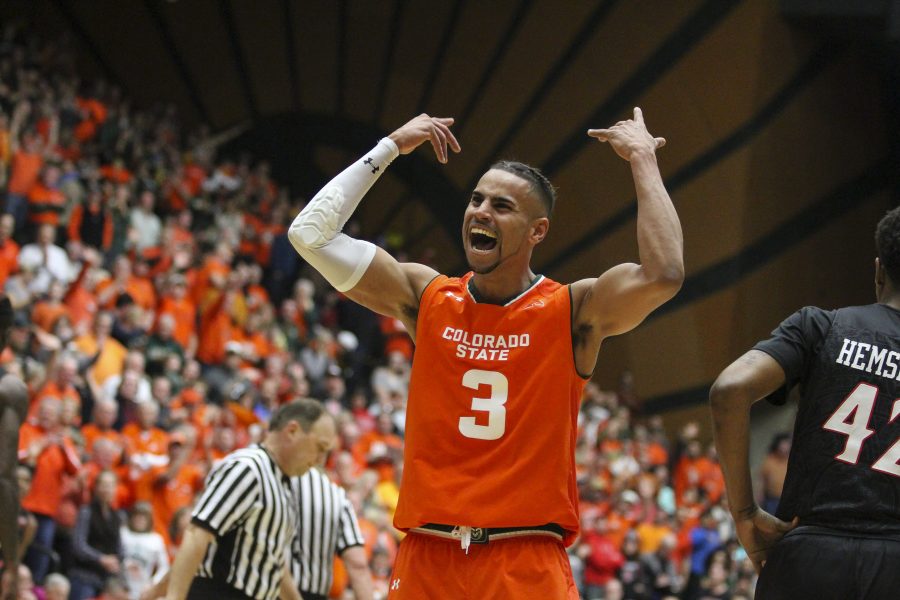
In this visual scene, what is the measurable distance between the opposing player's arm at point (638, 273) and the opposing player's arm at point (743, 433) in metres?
0.32

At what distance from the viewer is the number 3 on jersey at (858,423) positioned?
11.8 ft

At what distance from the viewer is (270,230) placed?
1800 cm

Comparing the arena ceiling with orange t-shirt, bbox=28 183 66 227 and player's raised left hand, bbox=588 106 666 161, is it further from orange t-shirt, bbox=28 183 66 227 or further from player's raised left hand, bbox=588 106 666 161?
player's raised left hand, bbox=588 106 666 161

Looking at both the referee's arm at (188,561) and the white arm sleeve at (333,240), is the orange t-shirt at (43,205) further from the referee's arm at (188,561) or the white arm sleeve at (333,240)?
the white arm sleeve at (333,240)

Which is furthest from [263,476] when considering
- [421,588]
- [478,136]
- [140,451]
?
[478,136]

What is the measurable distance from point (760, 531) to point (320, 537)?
10.3ft

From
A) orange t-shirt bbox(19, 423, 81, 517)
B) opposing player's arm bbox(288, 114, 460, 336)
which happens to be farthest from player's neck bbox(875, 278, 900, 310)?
orange t-shirt bbox(19, 423, 81, 517)

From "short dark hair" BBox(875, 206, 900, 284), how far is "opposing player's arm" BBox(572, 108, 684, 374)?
627mm

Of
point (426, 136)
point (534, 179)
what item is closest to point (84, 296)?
point (426, 136)

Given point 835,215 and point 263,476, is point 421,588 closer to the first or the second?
point 263,476

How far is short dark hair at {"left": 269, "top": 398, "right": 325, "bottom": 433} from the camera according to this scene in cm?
587

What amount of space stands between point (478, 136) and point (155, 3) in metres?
5.92

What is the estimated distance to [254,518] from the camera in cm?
570

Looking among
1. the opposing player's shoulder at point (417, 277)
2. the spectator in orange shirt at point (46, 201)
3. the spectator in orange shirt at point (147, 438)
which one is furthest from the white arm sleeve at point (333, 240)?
the spectator in orange shirt at point (46, 201)
